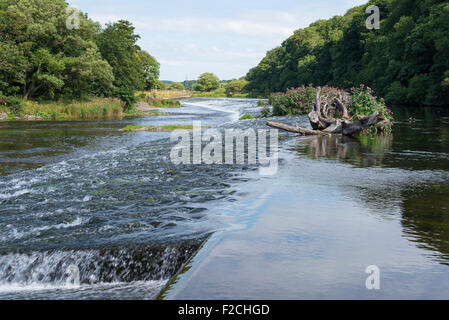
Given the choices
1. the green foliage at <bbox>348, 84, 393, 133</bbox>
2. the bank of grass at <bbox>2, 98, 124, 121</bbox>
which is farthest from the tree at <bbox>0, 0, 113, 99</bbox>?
the green foliage at <bbox>348, 84, 393, 133</bbox>

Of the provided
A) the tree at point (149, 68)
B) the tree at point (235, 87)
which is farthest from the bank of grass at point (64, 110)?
the tree at point (235, 87)

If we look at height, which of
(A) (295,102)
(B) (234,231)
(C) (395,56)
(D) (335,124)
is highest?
(C) (395,56)

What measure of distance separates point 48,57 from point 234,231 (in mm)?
35918

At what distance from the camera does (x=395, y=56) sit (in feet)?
163

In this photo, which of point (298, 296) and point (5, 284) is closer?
point (298, 296)

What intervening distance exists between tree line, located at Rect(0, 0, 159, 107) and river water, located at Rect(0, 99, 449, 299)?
1127 inches

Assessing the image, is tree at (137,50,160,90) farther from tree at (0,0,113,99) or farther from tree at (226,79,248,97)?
tree at (226,79,248,97)

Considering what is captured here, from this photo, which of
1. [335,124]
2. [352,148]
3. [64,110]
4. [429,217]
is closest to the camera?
[429,217]

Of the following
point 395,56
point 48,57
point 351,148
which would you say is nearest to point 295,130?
point 351,148

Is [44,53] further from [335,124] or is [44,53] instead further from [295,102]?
[335,124]
